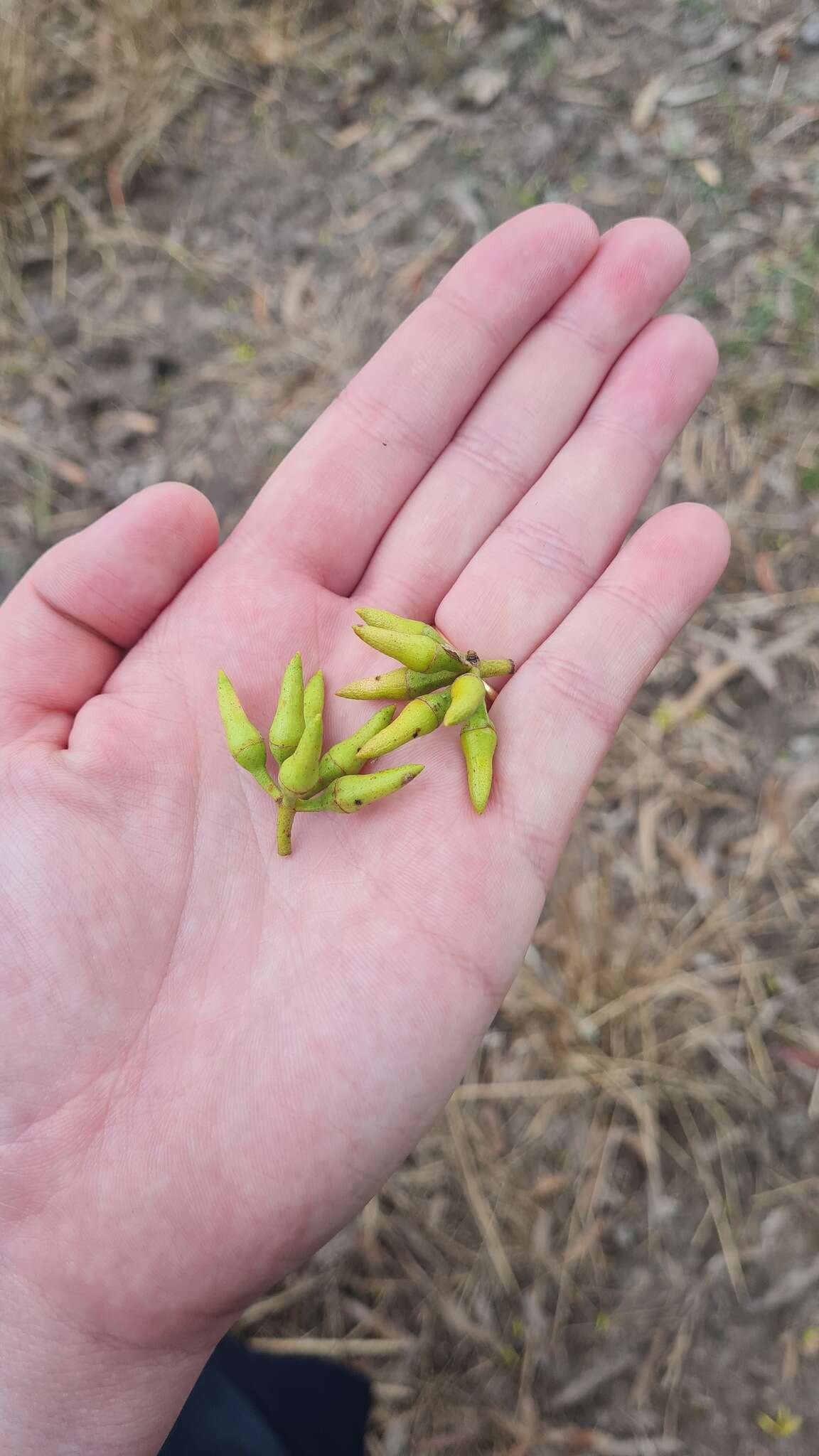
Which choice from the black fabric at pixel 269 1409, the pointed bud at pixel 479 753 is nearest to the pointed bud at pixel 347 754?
the pointed bud at pixel 479 753

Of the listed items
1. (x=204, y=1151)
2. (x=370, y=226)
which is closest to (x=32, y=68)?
(x=370, y=226)

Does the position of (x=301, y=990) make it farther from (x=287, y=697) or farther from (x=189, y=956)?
(x=287, y=697)

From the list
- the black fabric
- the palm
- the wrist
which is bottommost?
the black fabric

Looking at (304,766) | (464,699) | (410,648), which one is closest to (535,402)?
(410,648)

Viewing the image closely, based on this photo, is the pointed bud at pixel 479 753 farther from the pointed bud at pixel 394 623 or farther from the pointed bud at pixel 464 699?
the pointed bud at pixel 394 623

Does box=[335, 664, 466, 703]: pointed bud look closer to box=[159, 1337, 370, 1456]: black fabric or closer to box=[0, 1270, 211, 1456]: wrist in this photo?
box=[0, 1270, 211, 1456]: wrist

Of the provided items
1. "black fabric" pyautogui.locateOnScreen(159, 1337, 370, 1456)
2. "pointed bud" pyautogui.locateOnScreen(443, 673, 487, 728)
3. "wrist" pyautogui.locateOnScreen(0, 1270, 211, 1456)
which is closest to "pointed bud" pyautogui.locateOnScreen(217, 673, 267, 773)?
"pointed bud" pyautogui.locateOnScreen(443, 673, 487, 728)
